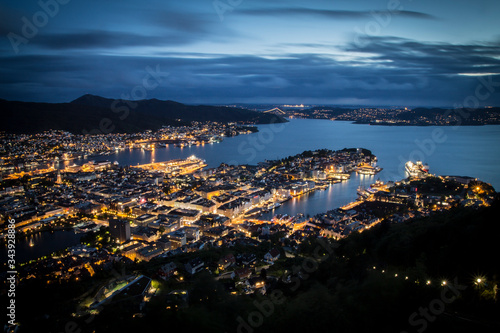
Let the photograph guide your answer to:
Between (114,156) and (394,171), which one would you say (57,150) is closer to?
(114,156)

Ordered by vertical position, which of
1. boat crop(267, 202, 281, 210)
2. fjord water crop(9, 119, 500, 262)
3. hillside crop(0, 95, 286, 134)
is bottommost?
boat crop(267, 202, 281, 210)

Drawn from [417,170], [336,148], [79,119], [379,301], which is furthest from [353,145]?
[79,119]

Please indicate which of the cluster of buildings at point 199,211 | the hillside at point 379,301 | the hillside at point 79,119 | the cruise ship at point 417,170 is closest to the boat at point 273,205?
the cluster of buildings at point 199,211

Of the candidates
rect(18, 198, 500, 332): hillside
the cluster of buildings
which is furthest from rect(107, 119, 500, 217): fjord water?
rect(18, 198, 500, 332): hillside

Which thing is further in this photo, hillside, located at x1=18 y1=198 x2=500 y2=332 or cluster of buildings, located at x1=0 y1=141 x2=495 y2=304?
cluster of buildings, located at x1=0 y1=141 x2=495 y2=304

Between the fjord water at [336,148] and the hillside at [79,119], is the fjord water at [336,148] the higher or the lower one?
the lower one

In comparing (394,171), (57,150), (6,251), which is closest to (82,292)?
(6,251)

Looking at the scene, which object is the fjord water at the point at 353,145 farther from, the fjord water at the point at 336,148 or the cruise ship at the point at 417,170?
the cruise ship at the point at 417,170

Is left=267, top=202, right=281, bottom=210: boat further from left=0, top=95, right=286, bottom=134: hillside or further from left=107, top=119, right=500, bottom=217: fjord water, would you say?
left=0, top=95, right=286, bottom=134: hillside

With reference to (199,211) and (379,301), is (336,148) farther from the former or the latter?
(379,301)

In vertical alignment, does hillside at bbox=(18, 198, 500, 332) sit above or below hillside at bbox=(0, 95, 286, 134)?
below

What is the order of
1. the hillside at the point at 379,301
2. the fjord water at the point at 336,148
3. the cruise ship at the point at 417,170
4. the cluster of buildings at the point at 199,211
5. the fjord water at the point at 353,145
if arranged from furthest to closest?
the cruise ship at the point at 417,170, the fjord water at the point at 353,145, the fjord water at the point at 336,148, the cluster of buildings at the point at 199,211, the hillside at the point at 379,301
